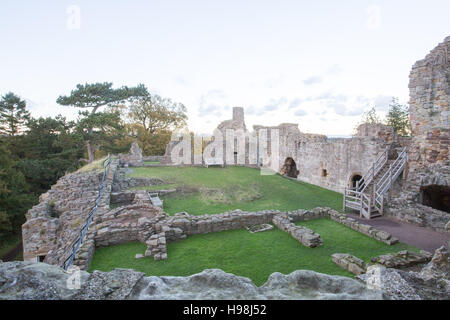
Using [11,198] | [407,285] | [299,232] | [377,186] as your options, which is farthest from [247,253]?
[11,198]

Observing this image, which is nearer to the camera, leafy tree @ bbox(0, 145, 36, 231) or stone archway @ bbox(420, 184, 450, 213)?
stone archway @ bbox(420, 184, 450, 213)

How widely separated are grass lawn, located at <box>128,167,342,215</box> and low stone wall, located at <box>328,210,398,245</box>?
6.13 feet

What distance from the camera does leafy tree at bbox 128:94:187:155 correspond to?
32875 mm

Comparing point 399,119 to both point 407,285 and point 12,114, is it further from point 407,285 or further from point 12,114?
point 12,114

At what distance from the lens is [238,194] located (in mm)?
12461

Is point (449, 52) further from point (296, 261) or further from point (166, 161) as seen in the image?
point (166, 161)

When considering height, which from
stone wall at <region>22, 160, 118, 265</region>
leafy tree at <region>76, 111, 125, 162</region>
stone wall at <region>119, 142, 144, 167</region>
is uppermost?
leafy tree at <region>76, 111, 125, 162</region>

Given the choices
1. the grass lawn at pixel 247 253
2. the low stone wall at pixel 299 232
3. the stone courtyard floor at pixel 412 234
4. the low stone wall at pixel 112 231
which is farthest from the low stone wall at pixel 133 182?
the stone courtyard floor at pixel 412 234

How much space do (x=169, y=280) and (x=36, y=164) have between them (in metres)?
30.3

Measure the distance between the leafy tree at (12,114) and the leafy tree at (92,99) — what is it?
29.9 ft

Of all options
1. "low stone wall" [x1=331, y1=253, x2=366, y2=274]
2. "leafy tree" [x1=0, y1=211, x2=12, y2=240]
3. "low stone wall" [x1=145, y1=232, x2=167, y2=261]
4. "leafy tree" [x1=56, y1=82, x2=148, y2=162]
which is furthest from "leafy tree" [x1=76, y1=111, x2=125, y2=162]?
"low stone wall" [x1=331, y1=253, x2=366, y2=274]

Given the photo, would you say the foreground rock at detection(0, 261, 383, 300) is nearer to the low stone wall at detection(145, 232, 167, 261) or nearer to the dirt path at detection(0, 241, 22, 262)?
the low stone wall at detection(145, 232, 167, 261)

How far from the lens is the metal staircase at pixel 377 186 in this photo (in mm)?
9367
